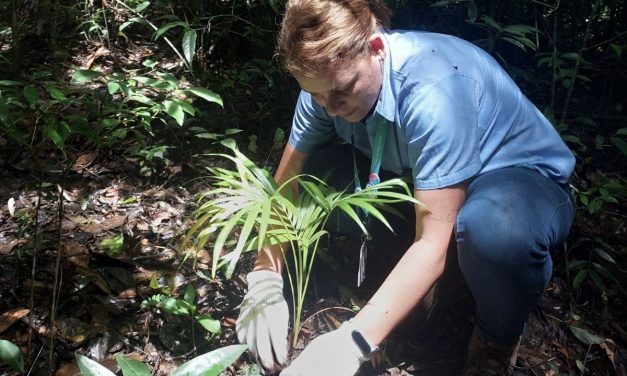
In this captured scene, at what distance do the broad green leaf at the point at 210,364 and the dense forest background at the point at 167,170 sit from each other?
0.39 metres

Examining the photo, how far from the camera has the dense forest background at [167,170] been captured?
167 cm

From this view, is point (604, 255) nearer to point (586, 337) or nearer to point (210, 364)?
point (586, 337)

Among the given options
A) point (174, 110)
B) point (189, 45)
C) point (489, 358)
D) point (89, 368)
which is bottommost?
point (489, 358)

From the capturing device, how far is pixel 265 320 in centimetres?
171

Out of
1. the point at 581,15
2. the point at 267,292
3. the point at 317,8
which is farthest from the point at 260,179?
the point at 581,15

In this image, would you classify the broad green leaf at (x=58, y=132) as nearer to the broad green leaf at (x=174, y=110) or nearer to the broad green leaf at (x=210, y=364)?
the broad green leaf at (x=174, y=110)

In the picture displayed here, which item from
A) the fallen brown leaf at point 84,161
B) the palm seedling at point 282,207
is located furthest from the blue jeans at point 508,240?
the fallen brown leaf at point 84,161

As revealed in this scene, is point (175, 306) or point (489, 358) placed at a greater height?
point (175, 306)

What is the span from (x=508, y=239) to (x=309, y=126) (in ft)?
2.77

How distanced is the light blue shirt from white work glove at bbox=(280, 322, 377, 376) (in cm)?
49

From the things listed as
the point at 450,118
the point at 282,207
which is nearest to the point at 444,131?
the point at 450,118

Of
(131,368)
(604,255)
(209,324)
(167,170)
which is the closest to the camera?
(131,368)

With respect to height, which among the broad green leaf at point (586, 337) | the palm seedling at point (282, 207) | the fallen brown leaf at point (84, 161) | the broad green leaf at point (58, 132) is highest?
the broad green leaf at point (58, 132)

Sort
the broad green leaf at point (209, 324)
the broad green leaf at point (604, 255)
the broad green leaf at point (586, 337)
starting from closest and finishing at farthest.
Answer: the broad green leaf at point (209, 324) → the broad green leaf at point (586, 337) → the broad green leaf at point (604, 255)
